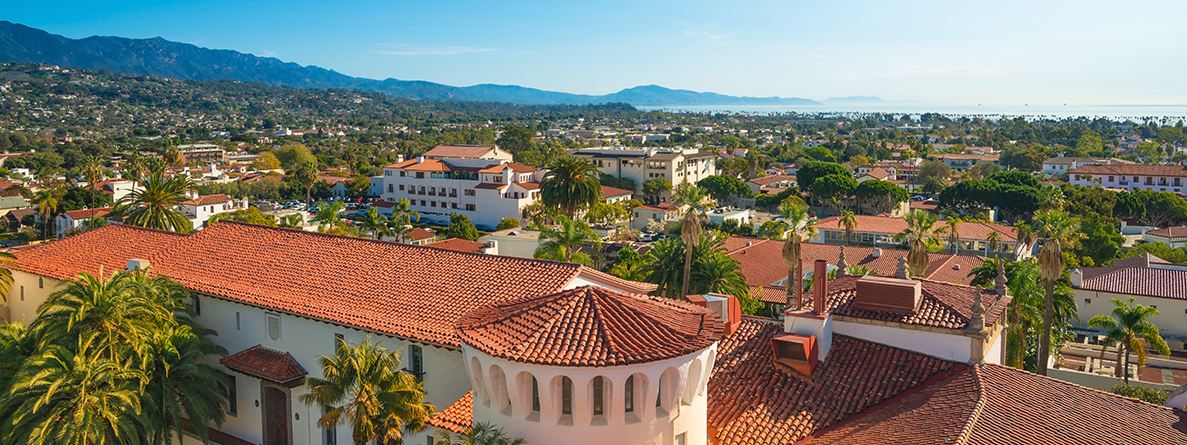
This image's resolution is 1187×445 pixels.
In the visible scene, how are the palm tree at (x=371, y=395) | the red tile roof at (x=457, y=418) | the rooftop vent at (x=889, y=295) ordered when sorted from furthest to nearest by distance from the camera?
1. the rooftop vent at (x=889, y=295)
2. the red tile roof at (x=457, y=418)
3. the palm tree at (x=371, y=395)

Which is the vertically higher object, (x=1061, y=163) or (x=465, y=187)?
(x=1061, y=163)

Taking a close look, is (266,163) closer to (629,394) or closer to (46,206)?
(46,206)

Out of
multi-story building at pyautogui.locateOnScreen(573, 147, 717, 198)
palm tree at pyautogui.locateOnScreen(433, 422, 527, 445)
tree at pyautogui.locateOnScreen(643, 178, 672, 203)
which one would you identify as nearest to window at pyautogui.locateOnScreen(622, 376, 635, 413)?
palm tree at pyautogui.locateOnScreen(433, 422, 527, 445)

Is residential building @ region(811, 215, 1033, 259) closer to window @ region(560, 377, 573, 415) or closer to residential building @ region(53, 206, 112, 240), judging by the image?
window @ region(560, 377, 573, 415)

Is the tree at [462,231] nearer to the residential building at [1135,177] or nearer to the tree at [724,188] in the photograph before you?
the tree at [724,188]

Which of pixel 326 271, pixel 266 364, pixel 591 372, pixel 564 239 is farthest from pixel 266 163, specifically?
pixel 591 372

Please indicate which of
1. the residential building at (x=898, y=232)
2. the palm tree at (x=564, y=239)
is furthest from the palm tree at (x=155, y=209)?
the residential building at (x=898, y=232)
